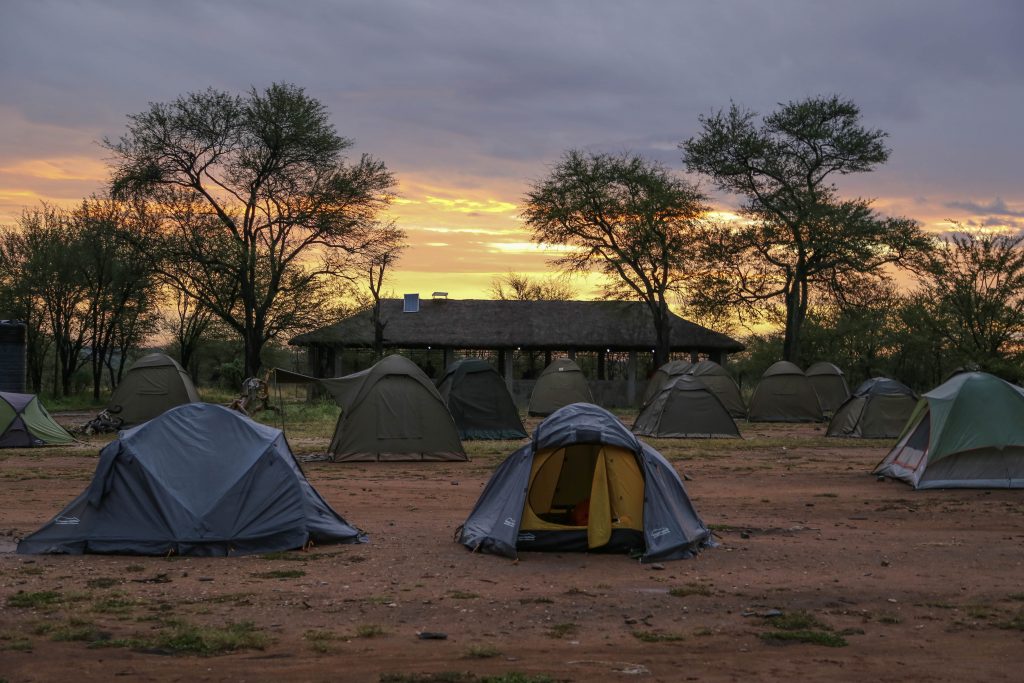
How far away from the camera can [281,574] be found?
33.7 feet

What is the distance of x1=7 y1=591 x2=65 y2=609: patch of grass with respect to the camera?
350 inches

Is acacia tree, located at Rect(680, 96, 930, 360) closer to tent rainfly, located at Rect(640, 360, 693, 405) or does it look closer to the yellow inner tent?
tent rainfly, located at Rect(640, 360, 693, 405)

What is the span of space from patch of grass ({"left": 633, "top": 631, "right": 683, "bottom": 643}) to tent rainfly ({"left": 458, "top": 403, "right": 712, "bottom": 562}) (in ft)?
9.21

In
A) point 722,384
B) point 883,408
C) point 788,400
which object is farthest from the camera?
point 722,384

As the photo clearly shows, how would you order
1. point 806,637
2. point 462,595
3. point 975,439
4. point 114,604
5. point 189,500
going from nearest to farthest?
point 806,637, point 114,604, point 462,595, point 189,500, point 975,439

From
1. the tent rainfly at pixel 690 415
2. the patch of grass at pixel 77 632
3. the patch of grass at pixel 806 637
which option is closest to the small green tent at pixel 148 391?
the tent rainfly at pixel 690 415

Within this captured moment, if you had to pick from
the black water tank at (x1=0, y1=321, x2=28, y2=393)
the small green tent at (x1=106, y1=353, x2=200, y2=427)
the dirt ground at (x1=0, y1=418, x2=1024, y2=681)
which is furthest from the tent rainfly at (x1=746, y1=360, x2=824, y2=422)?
the black water tank at (x1=0, y1=321, x2=28, y2=393)

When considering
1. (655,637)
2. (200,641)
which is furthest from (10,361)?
(655,637)

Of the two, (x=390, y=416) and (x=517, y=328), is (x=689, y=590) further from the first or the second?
(x=517, y=328)

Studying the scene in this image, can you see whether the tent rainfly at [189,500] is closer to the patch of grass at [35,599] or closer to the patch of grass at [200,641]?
the patch of grass at [35,599]

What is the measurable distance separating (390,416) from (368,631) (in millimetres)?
13236

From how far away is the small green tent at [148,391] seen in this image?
97.0ft

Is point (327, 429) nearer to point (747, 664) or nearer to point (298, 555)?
point (298, 555)

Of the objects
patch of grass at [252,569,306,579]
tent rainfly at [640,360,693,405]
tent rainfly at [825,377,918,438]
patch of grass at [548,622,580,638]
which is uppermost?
tent rainfly at [640,360,693,405]
